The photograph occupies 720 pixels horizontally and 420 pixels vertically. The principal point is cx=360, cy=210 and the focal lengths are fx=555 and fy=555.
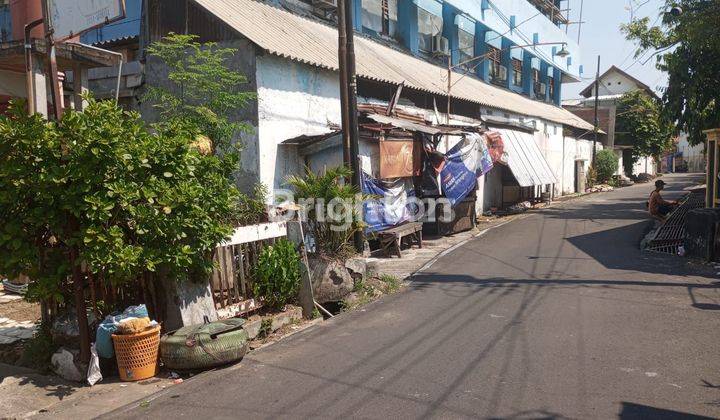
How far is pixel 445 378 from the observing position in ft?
18.1

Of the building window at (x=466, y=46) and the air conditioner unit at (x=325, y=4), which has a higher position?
the building window at (x=466, y=46)

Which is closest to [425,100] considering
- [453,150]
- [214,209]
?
[453,150]

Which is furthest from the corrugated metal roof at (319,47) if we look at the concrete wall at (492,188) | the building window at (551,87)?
the building window at (551,87)

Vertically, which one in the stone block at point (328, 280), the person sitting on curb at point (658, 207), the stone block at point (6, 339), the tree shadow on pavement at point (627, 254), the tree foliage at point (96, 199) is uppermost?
the tree foliage at point (96, 199)

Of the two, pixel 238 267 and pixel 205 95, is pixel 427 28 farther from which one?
pixel 238 267

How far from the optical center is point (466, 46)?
2553 cm

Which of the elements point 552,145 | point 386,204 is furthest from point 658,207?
point 552,145

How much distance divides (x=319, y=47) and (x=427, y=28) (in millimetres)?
9842

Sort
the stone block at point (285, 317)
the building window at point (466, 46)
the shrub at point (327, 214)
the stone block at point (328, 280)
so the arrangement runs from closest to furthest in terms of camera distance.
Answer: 1. the stone block at point (285, 317)
2. the stone block at point (328, 280)
3. the shrub at point (327, 214)
4. the building window at point (466, 46)

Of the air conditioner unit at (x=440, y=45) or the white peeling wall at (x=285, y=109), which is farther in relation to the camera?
the air conditioner unit at (x=440, y=45)

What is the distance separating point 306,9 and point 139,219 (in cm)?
1250

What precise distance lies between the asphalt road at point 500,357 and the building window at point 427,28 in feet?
46.3

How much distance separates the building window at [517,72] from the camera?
3159 centimetres

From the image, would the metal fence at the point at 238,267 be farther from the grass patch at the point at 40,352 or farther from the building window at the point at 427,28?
the building window at the point at 427,28
